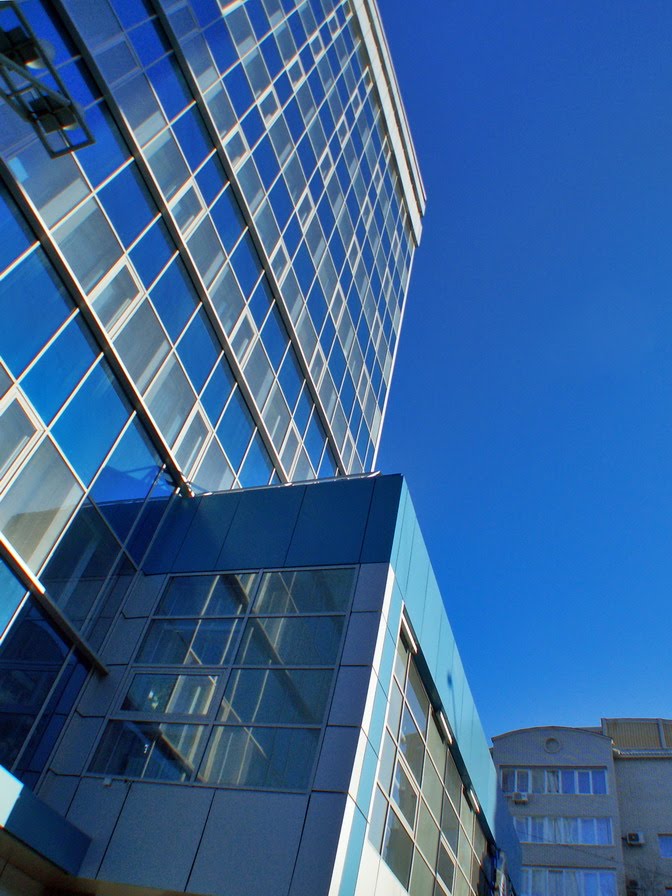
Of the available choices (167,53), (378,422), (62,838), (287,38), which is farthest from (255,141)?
(62,838)

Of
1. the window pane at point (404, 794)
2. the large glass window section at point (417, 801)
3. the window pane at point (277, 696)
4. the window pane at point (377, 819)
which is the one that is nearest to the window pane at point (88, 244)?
the window pane at point (277, 696)

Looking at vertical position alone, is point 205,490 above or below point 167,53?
below

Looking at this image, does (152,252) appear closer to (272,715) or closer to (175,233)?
→ (175,233)

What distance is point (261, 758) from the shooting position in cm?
1045

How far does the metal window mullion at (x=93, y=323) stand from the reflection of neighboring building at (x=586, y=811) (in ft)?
101

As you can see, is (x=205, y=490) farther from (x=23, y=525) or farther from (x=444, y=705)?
(x=444, y=705)

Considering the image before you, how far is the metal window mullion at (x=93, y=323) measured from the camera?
11.2 metres

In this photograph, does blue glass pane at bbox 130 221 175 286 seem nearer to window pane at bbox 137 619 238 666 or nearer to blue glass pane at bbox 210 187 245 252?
blue glass pane at bbox 210 187 245 252

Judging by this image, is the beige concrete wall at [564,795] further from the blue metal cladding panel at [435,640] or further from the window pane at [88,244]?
the window pane at [88,244]

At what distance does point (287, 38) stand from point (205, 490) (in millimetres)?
17203

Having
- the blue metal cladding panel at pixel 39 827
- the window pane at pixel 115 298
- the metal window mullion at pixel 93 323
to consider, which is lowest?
the blue metal cladding panel at pixel 39 827

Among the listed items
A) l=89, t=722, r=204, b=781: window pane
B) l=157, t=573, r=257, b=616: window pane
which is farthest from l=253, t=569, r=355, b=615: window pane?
l=89, t=722, r=204, b=781: window pane

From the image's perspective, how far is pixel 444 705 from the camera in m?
15.4

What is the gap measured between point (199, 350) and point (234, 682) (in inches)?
311
